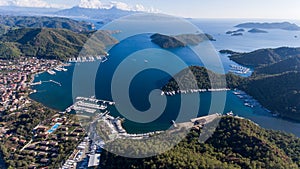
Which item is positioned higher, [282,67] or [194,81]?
[282,67]

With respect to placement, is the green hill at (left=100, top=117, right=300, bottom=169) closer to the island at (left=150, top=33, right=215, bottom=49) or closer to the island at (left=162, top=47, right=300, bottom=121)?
the island at (left=162, top=47, right=300, bottom=121)

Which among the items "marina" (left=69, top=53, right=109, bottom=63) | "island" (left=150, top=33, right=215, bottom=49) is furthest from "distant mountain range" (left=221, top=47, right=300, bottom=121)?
"island" (left=150, top=33, right=215, bottom=49)

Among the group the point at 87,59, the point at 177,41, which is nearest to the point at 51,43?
the point at 87,59

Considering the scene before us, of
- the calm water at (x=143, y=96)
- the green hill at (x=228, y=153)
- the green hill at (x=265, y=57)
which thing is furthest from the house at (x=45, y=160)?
the green hill at (x=265, y=57)

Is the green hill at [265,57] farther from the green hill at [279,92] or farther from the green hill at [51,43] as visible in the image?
the green hill at [51,43]

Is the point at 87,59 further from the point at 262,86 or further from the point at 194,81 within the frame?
the point at 262,86

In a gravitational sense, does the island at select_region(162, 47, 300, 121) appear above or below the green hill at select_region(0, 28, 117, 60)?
below
